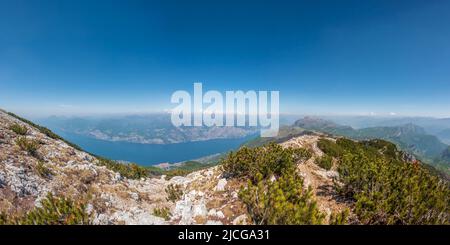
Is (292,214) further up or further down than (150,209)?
further up

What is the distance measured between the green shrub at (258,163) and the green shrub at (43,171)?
1041 cm

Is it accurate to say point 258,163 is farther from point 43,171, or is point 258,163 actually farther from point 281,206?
point 43,171

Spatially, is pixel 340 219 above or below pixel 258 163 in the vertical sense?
below

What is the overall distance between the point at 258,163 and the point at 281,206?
5238 mm

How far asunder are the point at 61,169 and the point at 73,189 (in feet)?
8.47

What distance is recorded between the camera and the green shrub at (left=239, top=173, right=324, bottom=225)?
5.99 metres

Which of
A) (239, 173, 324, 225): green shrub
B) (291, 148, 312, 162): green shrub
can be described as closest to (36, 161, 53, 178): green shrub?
(239, 173, 324, 225): green shrub

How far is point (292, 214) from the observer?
6.09 meters

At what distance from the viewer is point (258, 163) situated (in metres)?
11.4

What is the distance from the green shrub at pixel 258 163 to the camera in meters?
11.2

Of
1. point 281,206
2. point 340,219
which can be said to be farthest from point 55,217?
point 340,219

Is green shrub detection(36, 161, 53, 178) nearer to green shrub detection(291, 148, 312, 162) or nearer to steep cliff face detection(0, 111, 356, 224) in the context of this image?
steep cliff face detection(0, 111, 356, 224)
